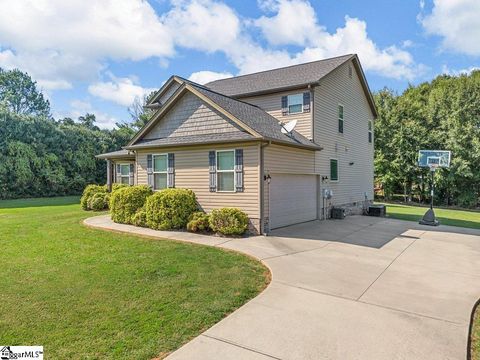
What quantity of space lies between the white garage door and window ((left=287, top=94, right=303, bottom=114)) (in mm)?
3050

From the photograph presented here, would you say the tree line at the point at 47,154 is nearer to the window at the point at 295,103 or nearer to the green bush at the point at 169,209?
the green bush at the point at 169,209

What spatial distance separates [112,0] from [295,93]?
→ 7.87 metres

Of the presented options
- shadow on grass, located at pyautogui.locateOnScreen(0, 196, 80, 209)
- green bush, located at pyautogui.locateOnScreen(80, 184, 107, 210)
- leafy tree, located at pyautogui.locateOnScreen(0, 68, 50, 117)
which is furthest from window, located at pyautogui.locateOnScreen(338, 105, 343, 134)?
leafy tree, located at pyautogui.locateOnScreen(0, 68, 50, 117)

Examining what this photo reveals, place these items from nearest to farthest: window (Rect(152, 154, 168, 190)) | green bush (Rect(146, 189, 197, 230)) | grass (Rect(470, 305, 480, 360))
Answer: grass (Rect(470, 305, 480, 360)) < green bush (Rect(146, 189, 197, 230)) < window (Rect(152, 154, 168, 190))

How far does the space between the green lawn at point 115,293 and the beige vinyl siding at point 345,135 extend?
27.9 feet

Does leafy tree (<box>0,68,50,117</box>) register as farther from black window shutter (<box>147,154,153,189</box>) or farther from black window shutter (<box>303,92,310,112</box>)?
black window shutter (<box>303,92,310,112</box>)

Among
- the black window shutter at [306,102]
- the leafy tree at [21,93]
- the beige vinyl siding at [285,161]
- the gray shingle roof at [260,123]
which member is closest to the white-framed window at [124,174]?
the gray shingle roof at [260,123]

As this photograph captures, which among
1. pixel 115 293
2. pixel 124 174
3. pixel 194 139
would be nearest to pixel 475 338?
pixel 115 293

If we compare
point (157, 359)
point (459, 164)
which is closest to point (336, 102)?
point (157, 359)

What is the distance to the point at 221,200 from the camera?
10625mm

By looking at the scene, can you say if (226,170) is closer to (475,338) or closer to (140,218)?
(140,218)

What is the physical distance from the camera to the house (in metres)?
10.2

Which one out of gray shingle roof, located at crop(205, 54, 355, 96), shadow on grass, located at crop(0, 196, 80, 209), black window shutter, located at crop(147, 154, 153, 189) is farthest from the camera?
shadow on grass, located at crop(0, 196, 80, 209)

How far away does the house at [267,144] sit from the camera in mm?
10234
